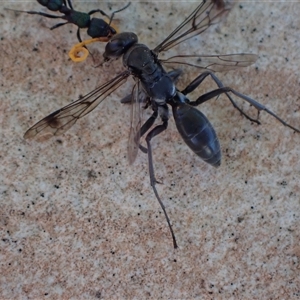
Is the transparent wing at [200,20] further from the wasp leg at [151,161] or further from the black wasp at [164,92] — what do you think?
the wasp leg at [151,161]

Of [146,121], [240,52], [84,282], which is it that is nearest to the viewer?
[84,282]

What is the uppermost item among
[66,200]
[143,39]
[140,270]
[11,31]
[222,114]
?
[11,31]

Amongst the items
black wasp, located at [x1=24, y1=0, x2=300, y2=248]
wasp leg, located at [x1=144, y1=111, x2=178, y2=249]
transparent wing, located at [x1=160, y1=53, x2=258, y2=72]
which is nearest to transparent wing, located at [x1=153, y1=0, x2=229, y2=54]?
black wasp, located at [x1=24, y1=0, x2=300, y2=248]

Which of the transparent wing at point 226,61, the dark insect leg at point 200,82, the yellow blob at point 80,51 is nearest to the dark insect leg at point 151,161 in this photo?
the dark insect leg at point 200,82

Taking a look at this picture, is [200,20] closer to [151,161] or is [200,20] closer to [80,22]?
[80,22]

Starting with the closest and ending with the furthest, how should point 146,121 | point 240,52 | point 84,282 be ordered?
point 84,282 → point 146,121 → point 240,52

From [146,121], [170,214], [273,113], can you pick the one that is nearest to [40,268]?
[170,214]

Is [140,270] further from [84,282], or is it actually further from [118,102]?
[118,102]
